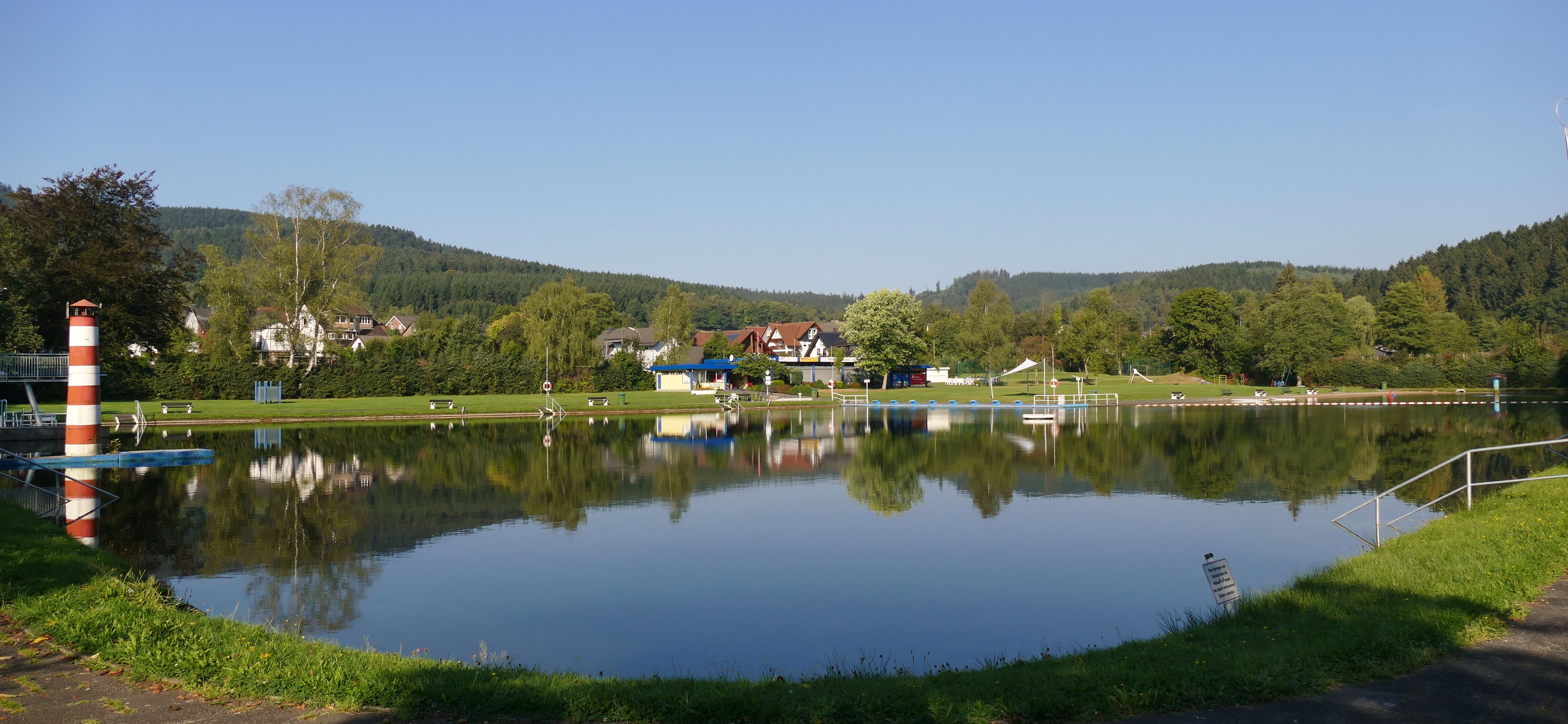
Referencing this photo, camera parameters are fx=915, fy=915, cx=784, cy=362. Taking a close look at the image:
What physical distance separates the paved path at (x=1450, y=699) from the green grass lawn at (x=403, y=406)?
→ 46.7 metres

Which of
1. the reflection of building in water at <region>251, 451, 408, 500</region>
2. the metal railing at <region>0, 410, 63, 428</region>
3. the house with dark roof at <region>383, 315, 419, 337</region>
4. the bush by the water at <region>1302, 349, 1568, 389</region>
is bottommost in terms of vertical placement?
the reflection of building in water at <region>251, 451, 408, 500</region>

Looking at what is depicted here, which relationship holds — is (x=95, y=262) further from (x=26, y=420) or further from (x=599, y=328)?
(x=599, y=328)

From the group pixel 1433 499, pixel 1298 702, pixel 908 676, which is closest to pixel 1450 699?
pixel 1298 702

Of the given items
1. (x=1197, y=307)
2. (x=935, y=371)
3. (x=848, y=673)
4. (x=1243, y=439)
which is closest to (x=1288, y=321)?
(x=1197, y=307)

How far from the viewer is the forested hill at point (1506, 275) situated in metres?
95.6

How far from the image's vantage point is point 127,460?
24.2m

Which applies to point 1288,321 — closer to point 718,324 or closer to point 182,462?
point 182,462

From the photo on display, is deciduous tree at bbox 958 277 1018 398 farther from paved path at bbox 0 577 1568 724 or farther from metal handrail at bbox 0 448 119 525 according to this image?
paved path at bbox 0 577 1568 724

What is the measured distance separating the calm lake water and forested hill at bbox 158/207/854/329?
409ft

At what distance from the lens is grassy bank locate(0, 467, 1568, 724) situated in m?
6.04

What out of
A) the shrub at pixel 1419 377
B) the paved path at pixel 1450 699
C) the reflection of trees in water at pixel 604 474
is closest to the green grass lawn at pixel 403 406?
the reflection of trees in water at pixel 604 474

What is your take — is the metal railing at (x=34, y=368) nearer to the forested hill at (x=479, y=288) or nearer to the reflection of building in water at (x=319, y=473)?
the reflection of building in water at (x=319, y=473)

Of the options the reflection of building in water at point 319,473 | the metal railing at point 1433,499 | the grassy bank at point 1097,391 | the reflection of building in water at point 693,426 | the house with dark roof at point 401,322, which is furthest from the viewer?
the house with dark roof at point 401,322

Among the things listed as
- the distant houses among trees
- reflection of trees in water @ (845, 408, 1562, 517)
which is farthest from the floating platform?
reflection of trees in water @ (845, 408, 1562, 517)
